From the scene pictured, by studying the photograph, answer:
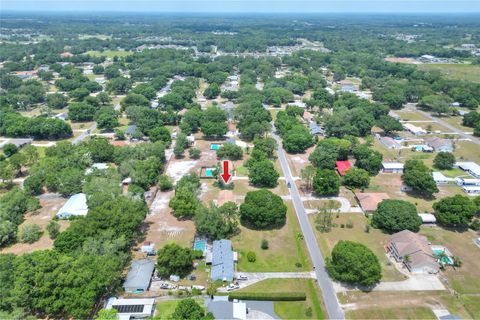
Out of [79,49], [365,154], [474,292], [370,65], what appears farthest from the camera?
[79,49]

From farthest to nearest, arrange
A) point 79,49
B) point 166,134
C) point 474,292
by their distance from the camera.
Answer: point 79,49, point 166,134, point 474,292

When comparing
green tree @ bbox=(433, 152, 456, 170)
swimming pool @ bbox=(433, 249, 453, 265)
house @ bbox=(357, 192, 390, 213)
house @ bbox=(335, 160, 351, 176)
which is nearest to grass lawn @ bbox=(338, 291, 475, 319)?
swimming pool @ bbox=(433, 249, 453, 265)

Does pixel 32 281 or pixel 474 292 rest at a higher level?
pixel 32 281

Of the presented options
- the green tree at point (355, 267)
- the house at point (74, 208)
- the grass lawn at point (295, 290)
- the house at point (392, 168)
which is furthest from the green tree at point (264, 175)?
the house at point (74, 208)

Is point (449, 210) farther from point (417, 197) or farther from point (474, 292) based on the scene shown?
point (474, 292)

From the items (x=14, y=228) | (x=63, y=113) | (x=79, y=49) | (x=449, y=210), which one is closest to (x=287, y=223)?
(x=449, y=210)

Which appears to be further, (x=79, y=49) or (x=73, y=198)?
(x=79, y=49)

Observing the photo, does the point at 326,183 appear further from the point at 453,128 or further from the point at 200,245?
the point at 453,128
